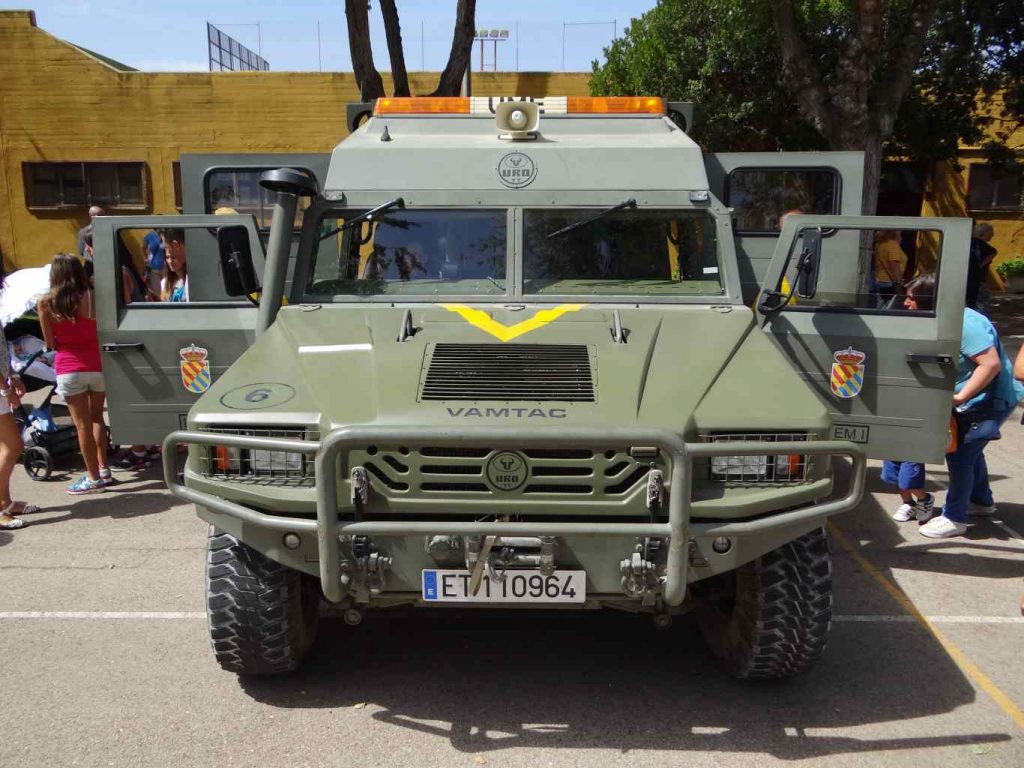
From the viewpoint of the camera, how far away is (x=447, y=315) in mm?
4391

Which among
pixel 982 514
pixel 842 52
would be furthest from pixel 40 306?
pixel 842 52

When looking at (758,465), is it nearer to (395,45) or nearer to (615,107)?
(615,107)

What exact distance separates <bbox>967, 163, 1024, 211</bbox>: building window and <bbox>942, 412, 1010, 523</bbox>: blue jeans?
15162mm

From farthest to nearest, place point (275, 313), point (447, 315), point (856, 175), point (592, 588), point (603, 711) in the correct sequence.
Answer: point (856, 175), point (275, 313), point (447, 315), point (603, 711), point (592, 588)

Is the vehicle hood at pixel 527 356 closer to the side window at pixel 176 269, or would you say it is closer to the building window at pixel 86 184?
the side window at pixel 176 269

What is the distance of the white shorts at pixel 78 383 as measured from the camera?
6654 mm

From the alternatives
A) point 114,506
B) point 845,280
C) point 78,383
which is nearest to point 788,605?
point 845,280

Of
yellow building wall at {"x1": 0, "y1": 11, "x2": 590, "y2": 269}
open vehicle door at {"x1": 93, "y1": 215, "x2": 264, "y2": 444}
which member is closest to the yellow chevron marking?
open vehicle door at {"x1": 93, "y1": 215, "x2": 264, "y2": 444}

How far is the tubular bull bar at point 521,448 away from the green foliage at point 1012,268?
19.2m

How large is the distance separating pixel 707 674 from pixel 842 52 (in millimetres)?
9361

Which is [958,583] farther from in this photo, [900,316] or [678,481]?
[678,481]

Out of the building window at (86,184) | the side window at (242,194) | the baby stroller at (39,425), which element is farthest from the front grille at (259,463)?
the building window at (86,184)

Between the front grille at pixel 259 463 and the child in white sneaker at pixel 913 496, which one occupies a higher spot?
the front grille at pixel 259 463

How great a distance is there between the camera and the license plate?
3.32 meters
